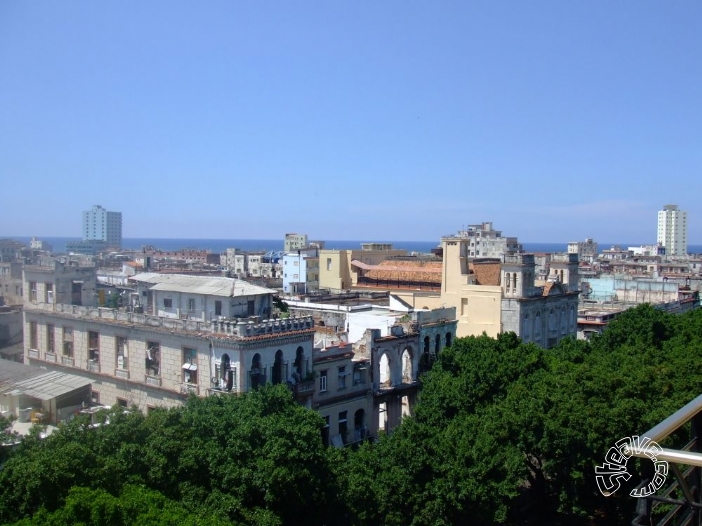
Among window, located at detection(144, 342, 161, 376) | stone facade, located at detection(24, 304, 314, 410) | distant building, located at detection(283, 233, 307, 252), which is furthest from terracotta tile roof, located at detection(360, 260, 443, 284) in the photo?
distant building, located at detection(283, 233, 307, 252)

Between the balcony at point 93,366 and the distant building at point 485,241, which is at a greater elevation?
the distant building at point 485,241

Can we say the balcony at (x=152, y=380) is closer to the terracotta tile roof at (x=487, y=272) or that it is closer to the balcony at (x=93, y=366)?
the balcony at (x=93, y=366)

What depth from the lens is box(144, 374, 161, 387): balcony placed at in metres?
42.2

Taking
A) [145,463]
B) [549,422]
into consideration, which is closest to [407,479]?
[549,422]

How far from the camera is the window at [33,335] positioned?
50.6 meters

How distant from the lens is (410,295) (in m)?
67.2

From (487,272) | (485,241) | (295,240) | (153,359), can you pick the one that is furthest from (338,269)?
(295,240)

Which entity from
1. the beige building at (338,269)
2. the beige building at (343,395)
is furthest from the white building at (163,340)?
the beige building at (338,269)

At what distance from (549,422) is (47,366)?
3380 cm

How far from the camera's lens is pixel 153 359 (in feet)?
141

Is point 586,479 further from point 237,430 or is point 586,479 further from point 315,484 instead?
point 237,430

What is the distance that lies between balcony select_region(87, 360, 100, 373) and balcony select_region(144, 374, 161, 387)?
4.99 metres

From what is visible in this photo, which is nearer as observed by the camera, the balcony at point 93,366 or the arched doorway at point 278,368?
the arched doorway at point 278,368

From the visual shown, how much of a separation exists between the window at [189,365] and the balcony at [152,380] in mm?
2158
